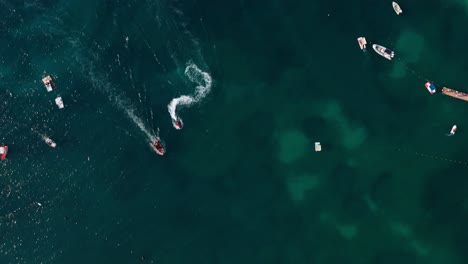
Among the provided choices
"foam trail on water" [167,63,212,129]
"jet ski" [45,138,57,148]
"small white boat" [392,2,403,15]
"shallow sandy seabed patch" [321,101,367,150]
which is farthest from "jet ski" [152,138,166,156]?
"small white boat" [392,2,403,15]

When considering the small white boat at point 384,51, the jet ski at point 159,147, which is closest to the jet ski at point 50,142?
the jet ski at point 159,147

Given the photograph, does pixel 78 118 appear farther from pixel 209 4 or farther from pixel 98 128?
pixel 209 4

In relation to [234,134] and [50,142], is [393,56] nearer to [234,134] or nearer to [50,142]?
[234,134]

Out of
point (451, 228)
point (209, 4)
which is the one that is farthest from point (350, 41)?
point (451, 228)

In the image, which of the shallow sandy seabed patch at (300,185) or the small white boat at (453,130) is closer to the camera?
the shallow sandy seabed patch at (300,185)

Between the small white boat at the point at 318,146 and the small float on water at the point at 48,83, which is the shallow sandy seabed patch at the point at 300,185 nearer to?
the small white boat at the point at 318,146

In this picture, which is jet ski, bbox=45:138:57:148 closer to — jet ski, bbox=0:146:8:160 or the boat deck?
jet ski, bbox=0:146:8:160

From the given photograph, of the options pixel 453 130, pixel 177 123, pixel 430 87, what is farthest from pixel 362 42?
pixel 177 123
